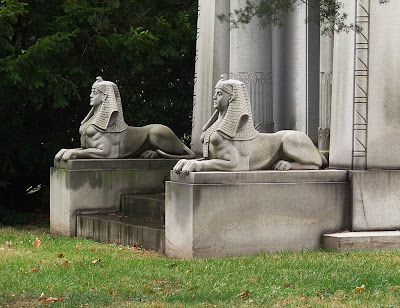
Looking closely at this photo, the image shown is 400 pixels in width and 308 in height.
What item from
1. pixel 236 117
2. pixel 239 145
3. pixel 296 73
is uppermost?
pixel 296 73

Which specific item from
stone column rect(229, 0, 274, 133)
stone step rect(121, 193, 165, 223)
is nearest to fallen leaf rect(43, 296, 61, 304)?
stone step rect(121, 193, 165, 223)

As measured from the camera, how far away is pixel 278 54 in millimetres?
14992

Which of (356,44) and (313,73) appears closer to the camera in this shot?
(356,44)

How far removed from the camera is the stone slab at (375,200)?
1206 centimetres

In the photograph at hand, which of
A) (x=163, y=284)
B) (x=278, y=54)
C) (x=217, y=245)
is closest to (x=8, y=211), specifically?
(x=278, y=54)

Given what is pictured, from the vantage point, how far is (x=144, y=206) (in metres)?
14.1

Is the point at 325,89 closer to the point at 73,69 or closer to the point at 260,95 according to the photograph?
the point at 260,95

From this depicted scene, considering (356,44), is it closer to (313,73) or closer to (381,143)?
(381,143)

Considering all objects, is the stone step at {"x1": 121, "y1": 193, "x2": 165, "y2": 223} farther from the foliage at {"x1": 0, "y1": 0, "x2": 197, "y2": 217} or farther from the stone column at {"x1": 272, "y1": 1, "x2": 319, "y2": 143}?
the foliage at {"x1": 0, "y1": 0, "x2": 197, "y2": 217}

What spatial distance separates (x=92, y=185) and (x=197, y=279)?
17.5 feet

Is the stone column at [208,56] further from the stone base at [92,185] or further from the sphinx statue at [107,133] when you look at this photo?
the stone base at [92,185]

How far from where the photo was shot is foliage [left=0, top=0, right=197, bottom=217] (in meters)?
16.8

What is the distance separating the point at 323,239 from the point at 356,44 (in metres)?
2.64

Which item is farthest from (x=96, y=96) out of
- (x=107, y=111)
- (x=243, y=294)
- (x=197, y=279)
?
(x=243, y=294)
